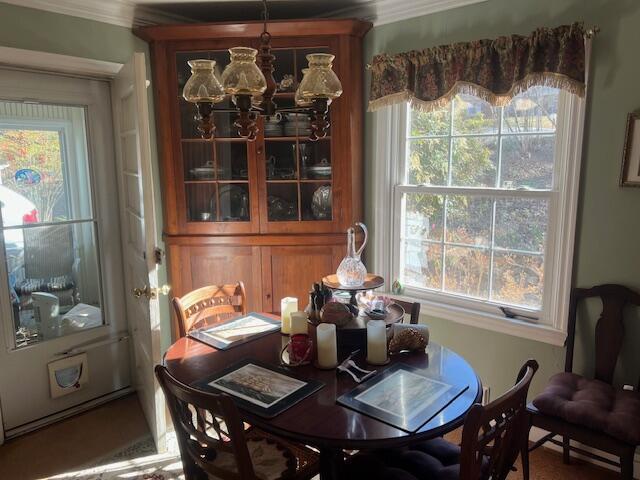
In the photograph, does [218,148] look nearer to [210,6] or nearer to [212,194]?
[212,194]

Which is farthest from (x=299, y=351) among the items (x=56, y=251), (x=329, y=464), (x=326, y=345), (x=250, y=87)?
(x=56, y=251)

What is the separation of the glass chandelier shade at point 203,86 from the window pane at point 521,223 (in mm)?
1676

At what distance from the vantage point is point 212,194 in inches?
122

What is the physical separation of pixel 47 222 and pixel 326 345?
1.91 meters

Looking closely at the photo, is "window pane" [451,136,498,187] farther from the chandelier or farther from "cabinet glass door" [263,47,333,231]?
the chandelier

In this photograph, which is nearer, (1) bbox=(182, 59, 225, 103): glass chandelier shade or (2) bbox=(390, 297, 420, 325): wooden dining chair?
(1) bbox=(182, 59, 225, 103): glass chandelier shade

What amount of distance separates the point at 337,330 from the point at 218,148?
1628mm

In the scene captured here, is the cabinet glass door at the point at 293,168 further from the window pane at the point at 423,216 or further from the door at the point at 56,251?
the door at the point at 56,251

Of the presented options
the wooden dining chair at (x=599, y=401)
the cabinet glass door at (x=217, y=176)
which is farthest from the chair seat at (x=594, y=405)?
the cabinet glass door at (x=217, y=176)

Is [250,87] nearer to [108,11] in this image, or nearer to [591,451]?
[108,11]

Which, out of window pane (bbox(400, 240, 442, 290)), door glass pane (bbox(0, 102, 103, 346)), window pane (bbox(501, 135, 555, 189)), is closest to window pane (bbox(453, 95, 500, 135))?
window pane (bbox(501, 135, 555, 189))

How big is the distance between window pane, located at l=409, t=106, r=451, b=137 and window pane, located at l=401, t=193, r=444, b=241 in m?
0.37

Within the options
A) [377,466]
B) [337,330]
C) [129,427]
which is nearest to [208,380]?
[337,330]

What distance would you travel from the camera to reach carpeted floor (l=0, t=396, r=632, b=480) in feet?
7.70
